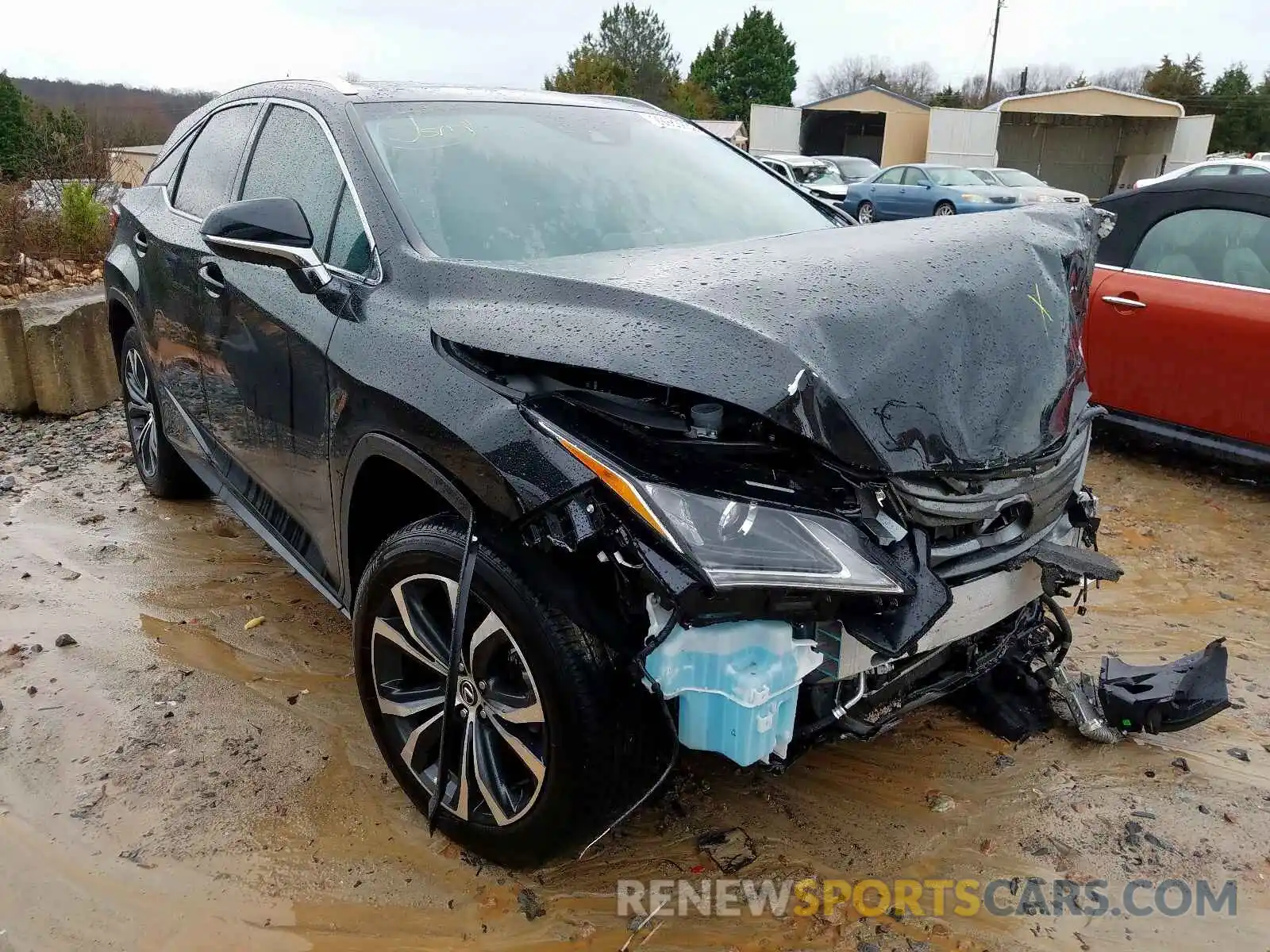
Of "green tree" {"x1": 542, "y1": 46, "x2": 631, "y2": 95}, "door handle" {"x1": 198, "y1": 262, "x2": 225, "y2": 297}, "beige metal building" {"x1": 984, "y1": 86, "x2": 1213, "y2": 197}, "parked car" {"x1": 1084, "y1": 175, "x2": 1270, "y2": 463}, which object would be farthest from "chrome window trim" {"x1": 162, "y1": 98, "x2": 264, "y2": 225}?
"green tree" {"x1": 542, "y1": 46, "x2": 631, "y2": 95}

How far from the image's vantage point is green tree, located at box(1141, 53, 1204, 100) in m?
56.7

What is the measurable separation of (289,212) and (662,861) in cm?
195

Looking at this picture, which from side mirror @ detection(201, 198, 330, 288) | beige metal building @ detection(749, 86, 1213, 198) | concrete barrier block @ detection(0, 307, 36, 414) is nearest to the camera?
side mirror @ detection(201, 198, 330, 288)

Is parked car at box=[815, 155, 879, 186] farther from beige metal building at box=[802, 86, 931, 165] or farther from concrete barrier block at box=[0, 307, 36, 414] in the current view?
concrete barrier block at box=[0, 307, 36, 414]

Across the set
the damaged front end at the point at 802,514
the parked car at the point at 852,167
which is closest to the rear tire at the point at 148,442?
the damaged front end at the point at 802,514

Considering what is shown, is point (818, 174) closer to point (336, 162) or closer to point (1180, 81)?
point (336, 162)

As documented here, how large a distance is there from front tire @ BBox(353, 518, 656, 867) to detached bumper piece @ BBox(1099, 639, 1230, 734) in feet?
5.27

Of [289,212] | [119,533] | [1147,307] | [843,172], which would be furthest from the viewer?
[843,172]

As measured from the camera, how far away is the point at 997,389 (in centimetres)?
219

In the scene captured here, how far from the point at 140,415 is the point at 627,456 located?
381 centimetres

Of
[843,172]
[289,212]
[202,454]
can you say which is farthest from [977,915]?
[843,172]

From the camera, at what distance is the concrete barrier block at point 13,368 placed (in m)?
6.28

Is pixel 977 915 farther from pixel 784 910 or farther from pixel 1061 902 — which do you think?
pixel 784 910

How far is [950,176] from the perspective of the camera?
20594mm
